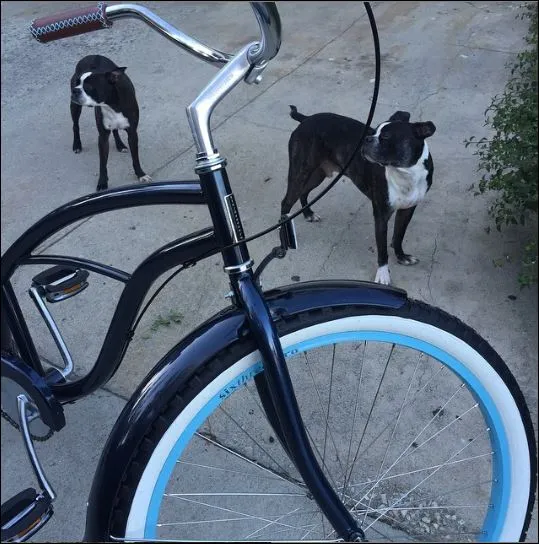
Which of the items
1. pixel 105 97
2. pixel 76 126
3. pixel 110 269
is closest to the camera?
pixel 110 269

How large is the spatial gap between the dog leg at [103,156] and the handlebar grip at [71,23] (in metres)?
2.43

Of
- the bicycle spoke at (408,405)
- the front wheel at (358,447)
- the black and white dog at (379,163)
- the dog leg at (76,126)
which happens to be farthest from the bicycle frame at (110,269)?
the dog leg at (76,126)

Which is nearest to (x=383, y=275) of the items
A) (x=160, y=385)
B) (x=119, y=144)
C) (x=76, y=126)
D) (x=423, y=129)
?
(x=423, y=129)

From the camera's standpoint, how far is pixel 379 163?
2.50m

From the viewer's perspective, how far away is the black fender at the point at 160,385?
3.80 feet

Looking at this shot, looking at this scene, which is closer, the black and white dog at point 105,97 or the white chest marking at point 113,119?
the black and white dog at point 105,97

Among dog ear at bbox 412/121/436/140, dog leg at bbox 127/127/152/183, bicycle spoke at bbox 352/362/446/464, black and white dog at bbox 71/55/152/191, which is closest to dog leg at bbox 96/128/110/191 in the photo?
black and white dog at bbox 71/55/152/191

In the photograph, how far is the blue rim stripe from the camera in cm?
120

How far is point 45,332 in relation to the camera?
109 inches

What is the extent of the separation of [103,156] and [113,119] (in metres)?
0.27

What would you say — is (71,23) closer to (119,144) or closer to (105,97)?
(105,97)

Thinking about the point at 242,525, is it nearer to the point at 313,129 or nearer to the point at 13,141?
the point at 313,129

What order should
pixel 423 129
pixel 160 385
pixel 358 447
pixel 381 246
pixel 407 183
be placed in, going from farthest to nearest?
pixel 381 246 < pixel 407 183 < pixel 423 129 < pixel 358 447 < pixel 160 385

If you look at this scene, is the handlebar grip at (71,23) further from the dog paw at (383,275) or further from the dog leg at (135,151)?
the dog leg at (135,151)
